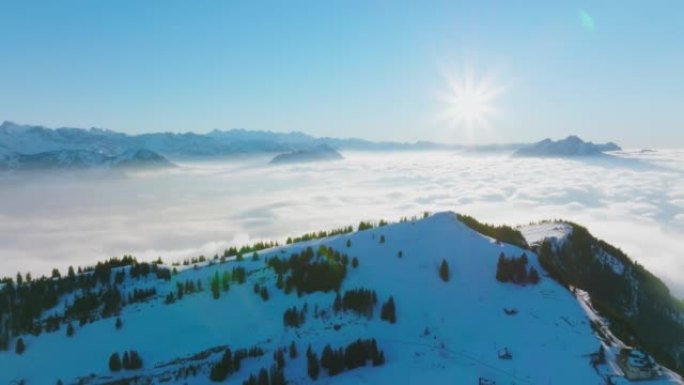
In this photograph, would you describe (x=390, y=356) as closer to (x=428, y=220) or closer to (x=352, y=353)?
(x=352, y=353)

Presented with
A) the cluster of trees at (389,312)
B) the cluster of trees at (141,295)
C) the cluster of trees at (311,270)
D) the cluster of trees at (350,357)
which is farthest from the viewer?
the cluster of trees at (141,295)

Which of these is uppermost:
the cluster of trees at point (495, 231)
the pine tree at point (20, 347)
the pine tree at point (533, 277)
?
the cluster of trees at point (495, 231)

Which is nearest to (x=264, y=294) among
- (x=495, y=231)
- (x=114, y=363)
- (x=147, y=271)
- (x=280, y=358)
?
(x=280, y=358)

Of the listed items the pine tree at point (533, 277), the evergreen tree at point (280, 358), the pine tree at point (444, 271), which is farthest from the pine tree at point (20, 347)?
the pine tree at point (533, 277)

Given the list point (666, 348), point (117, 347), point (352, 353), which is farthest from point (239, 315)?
point (666, 348)

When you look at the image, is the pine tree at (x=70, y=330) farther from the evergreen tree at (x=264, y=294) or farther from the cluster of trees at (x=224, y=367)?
the evergreen tree at (x=264, y=294)

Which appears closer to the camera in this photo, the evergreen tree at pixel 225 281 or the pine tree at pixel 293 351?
the pine tree at pixel 293 351

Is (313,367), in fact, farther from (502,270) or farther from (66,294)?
(66,294)
